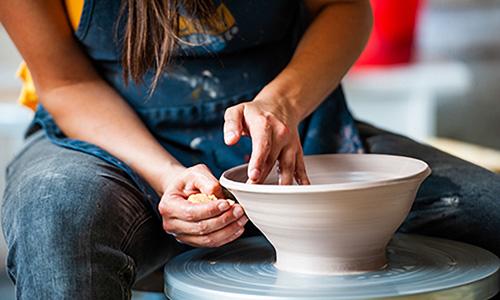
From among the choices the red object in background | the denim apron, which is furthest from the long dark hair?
the red object in background

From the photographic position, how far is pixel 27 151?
1.56 m

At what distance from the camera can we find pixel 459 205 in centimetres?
142

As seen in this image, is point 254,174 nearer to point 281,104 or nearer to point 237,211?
point 237,211

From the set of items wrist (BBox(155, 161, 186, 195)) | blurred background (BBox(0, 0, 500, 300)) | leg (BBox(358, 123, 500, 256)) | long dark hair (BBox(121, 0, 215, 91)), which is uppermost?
long dark hair (BBox(121, 0, 215, 91))

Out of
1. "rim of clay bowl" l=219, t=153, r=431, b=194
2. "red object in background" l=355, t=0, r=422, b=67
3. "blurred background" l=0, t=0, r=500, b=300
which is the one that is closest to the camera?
"rim of clay bowl" l=219, t=153, r=431, b=194

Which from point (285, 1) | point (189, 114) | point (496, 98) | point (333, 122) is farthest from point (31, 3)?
point (496, 98)

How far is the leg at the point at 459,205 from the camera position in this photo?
140 cm

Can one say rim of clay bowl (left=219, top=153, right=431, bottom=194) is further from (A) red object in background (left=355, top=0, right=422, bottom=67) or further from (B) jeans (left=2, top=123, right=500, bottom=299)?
(A) red object in background (left=355, top=0, right=422, bottom=67)

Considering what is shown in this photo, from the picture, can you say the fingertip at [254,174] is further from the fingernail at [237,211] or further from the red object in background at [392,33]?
the red object in background at [392,33]

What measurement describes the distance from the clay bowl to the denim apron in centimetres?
27

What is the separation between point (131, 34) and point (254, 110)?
0.79 feet

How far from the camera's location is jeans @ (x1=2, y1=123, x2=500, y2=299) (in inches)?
47.2

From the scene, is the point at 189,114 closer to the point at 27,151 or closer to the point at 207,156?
the point at 207,156

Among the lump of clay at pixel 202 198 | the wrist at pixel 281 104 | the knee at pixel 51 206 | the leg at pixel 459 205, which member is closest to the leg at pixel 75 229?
the knee at pixel 51 206
